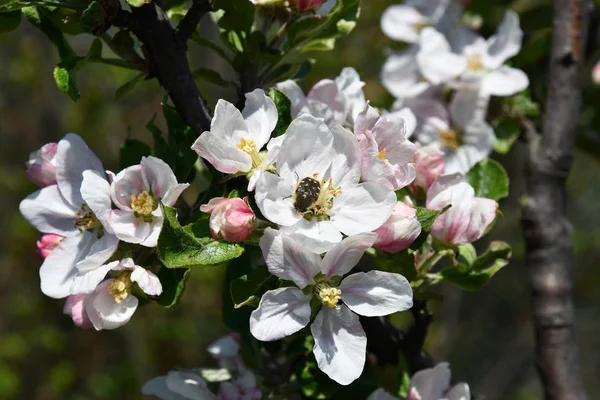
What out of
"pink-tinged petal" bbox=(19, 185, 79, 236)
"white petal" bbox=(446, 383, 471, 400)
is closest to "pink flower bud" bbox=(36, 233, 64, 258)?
"pink-tinged petal" bbox=(19, 185, 79, 236)

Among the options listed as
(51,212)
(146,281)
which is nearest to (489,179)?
(146,281)

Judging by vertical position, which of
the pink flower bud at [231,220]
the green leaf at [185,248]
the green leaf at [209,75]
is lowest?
the green leaf at [185,248]

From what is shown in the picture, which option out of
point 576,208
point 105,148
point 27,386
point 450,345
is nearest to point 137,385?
point 27,386

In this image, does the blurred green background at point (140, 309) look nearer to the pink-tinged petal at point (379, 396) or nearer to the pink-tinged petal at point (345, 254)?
the pink-tinged petal at point (379, 396)

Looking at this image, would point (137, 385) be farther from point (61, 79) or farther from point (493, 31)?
point (61, 79)

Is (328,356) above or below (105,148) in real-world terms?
above

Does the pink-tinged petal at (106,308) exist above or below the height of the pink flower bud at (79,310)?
above

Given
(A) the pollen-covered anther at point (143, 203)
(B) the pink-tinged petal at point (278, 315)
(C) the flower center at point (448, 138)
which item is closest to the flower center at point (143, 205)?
(A) the pollen-covered anther at point (143, 203)

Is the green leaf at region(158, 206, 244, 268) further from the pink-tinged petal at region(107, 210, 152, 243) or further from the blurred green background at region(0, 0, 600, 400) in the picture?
the blurred green background at region(0, 0, 600, 400)
